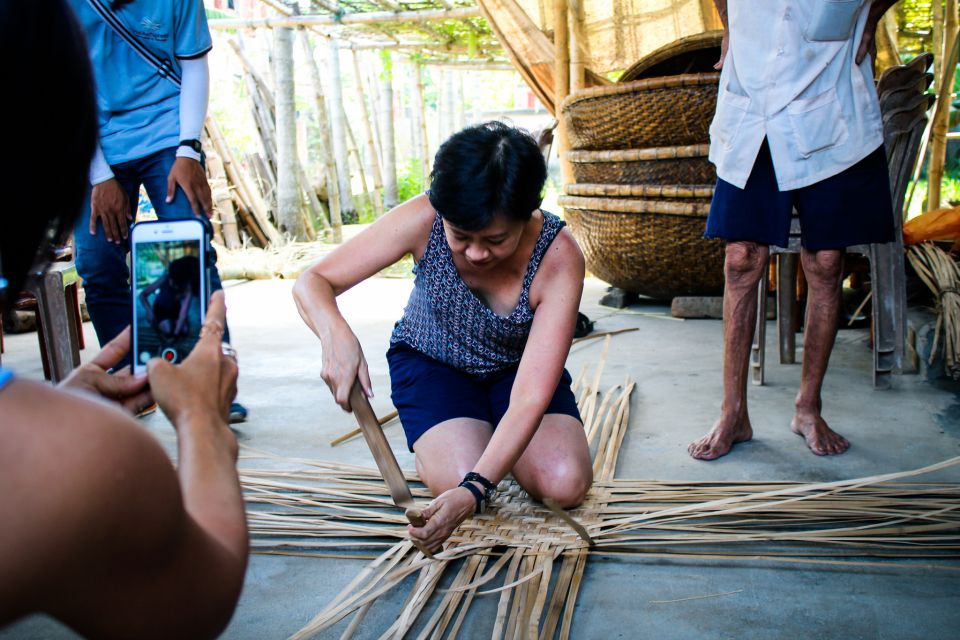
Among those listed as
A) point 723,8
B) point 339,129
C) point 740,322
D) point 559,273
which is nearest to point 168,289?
point 559,273

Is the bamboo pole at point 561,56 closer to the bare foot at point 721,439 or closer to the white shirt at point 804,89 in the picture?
the white shirt at point 804,89

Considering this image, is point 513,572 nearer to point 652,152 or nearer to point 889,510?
point 889,510

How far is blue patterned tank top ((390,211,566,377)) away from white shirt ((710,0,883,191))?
765 mm

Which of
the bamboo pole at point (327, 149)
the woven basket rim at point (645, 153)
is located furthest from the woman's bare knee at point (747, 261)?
the bamboo pole at point (327, 149)

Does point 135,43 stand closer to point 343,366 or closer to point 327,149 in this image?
point 343,366

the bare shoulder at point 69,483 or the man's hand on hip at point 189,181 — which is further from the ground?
the man's hand on hip at point 189,181

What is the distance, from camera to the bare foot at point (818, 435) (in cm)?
241

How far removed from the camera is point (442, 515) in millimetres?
1527

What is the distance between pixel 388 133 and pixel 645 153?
6.96 meters

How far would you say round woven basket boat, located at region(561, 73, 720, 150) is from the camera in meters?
3.92

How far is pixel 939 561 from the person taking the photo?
69.1 inches

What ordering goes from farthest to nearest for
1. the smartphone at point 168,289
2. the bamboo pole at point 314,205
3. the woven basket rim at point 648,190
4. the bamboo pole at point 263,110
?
the bamboo pole at point 314,205
the bamboo pole at point 263,110
the woven basket rim at point 648,190
the smartphone at point 168,289

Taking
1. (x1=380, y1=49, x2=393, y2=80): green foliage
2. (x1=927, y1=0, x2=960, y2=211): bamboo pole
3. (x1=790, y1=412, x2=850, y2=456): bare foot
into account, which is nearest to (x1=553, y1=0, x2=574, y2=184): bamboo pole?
(x1=927, y1=0, x2=960, y2=211): bamboo pole

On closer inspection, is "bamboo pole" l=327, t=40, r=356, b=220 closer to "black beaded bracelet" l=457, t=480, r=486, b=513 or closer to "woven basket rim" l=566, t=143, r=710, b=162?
"woven basket rim" l=566, t=143, r=710, b=162
